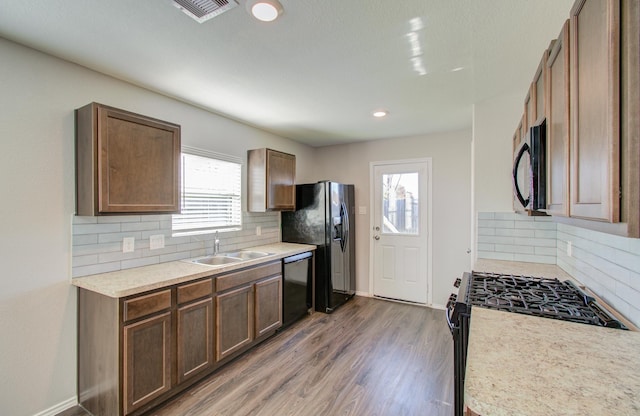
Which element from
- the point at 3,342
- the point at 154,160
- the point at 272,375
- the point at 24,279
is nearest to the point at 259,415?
the point at 272,375

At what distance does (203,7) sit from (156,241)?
1.90 meters

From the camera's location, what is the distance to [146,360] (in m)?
1.93

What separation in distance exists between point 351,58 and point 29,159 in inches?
86.3

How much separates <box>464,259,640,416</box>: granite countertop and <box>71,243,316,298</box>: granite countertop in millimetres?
1882

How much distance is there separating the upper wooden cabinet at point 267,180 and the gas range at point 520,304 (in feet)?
7.41

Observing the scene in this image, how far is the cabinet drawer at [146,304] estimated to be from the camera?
1.82 m

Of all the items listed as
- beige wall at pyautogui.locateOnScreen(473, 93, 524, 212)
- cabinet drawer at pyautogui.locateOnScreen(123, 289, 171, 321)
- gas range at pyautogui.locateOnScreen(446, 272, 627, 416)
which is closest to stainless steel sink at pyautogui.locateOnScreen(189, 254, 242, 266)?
cabinet drawer at pyautogui.locateOnScreen(123, 289, 171, 321)

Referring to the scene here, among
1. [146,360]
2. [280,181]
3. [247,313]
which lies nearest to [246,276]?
[247,313]

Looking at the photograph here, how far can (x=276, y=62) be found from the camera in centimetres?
201

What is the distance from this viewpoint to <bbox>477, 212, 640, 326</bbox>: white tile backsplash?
1198mm

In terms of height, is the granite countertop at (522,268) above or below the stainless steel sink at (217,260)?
above

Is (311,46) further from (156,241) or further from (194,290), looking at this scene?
(156,241)

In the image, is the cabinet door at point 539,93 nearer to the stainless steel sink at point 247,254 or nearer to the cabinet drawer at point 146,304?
the cabinet drawer at point 146,304

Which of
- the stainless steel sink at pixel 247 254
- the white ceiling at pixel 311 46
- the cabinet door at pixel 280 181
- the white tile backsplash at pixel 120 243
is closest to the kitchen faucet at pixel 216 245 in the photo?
the white tile backsplash at pixel 120 243
